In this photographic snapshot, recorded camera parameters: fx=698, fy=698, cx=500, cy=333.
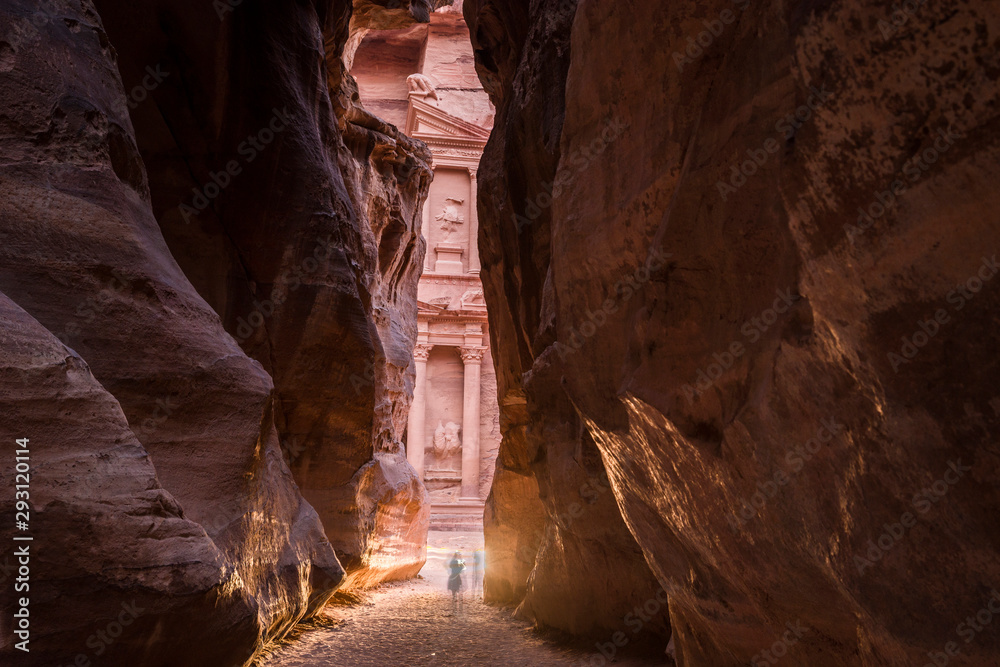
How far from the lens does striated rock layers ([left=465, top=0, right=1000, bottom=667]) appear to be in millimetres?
2178

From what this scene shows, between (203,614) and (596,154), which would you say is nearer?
(203,614)

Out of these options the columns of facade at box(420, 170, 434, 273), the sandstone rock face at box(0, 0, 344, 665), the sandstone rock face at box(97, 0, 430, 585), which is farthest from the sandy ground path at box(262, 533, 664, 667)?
the columns of facade at box(420, 170, 434, 273)

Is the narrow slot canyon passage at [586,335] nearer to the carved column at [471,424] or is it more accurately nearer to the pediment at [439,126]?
the carved column at [471,424]

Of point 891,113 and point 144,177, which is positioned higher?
point 144,177

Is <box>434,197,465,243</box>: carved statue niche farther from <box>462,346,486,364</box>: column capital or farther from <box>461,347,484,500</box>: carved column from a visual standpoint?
<box>461,347,484,500</box>: carved column

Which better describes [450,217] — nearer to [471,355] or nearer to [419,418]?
[471,355]

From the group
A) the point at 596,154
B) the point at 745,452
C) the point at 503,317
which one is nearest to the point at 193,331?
the point at 596,154

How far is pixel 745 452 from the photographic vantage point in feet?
10.7

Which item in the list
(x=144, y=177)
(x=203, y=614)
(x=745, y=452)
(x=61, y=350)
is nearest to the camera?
(x=745, y=452)

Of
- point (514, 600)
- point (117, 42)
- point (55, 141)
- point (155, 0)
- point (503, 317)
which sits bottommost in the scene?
point (514, 600)

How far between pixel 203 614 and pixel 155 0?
6.51 m

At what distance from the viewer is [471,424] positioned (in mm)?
26062

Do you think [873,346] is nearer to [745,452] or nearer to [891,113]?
[891,113]

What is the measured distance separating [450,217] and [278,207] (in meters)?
19.1
